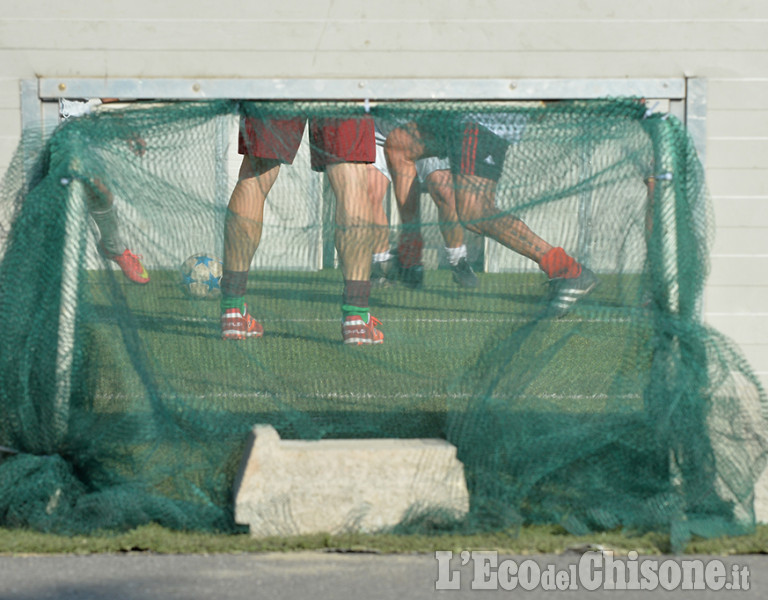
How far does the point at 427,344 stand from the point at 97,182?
4.61 ft

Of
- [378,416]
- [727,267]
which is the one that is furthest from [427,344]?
[727,267]

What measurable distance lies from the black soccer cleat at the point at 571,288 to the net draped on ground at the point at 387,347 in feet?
0.12

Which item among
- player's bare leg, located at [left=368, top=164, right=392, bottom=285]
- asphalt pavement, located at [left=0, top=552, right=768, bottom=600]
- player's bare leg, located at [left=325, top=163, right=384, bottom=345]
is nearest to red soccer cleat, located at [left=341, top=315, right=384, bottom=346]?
player's bare leg, located at [left=325, top=163, right=384, bottom=345]

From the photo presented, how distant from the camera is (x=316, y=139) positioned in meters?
4.02

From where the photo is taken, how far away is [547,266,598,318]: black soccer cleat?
3729 millimetres

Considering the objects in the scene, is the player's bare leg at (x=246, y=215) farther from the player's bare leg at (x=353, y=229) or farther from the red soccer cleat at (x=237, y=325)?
the player's bare leg at (x=353, y=229)

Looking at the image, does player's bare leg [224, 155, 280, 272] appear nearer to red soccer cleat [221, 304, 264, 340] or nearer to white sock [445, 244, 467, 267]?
red soccer cleat [221, 304, 264, 340]

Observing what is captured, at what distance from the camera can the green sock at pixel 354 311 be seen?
3883 millimetres

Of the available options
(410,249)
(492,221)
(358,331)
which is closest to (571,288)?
(492,221)

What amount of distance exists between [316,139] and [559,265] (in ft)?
3.64

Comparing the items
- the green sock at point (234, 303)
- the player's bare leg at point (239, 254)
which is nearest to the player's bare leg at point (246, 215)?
the player's bare leg at point (239, 254)

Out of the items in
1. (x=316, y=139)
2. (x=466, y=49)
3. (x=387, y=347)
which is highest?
(x=466, y=49)

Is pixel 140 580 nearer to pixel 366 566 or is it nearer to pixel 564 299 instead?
pixel 366 566

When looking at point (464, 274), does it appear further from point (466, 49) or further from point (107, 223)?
point (107, 223)
